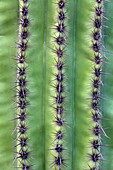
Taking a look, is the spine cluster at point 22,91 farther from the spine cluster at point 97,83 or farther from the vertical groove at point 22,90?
the spine cluster at point 97,83

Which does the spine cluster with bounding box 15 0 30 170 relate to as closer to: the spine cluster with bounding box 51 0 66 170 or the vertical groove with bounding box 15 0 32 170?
the vertical groove with bounding box 15 0 32 170

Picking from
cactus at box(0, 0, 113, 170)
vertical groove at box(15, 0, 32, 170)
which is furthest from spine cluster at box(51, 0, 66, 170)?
vertical groove at box(15, 0, 32, 170)

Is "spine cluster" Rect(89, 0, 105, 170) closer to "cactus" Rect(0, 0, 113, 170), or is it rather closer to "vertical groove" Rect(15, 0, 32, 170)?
"cactus" Rect(0, 0, 113, 170)

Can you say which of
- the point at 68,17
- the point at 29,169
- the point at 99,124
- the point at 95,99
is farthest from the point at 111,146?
the point at 68,17

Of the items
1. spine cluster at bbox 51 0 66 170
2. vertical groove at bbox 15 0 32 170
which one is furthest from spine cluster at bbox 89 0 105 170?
vertical groove at bbox 15 0 32 170

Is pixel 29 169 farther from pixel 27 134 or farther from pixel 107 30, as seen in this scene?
pixel 107 30
